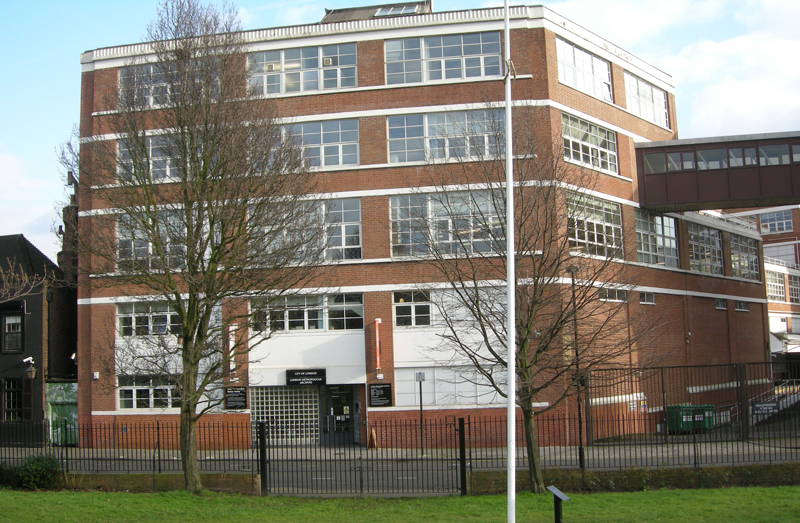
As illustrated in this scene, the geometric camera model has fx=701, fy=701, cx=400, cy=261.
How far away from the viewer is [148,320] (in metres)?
20.0

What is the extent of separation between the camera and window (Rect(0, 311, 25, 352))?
30.1m

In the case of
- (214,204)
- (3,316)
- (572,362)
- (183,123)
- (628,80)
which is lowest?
(572,362)

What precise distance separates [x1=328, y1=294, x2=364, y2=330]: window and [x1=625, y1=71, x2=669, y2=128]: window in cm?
1544

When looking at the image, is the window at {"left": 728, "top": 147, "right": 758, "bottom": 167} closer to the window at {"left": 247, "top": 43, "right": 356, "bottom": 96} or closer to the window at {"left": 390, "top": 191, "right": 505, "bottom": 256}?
the window at {"left": 390, "top": 191, "right": 505, "bottom": 256}

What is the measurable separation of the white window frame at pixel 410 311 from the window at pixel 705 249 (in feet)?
49.1

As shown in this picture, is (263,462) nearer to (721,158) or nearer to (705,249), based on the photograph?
(721,158)

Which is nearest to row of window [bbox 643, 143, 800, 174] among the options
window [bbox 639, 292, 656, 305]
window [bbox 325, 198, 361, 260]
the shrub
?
window [bbox 639, 292, 656, 305]

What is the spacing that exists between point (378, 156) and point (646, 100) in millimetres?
14363

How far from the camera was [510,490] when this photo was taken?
10.6 m

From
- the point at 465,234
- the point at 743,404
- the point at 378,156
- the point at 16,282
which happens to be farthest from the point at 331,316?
the point at 743,404

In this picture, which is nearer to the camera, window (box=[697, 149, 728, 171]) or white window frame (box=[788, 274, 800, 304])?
window (box=[697, 149, 728, 171])

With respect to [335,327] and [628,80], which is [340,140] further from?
[628,80]

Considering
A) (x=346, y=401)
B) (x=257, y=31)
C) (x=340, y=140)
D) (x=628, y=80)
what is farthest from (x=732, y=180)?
(x=257, y=31)

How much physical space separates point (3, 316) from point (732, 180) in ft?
105
